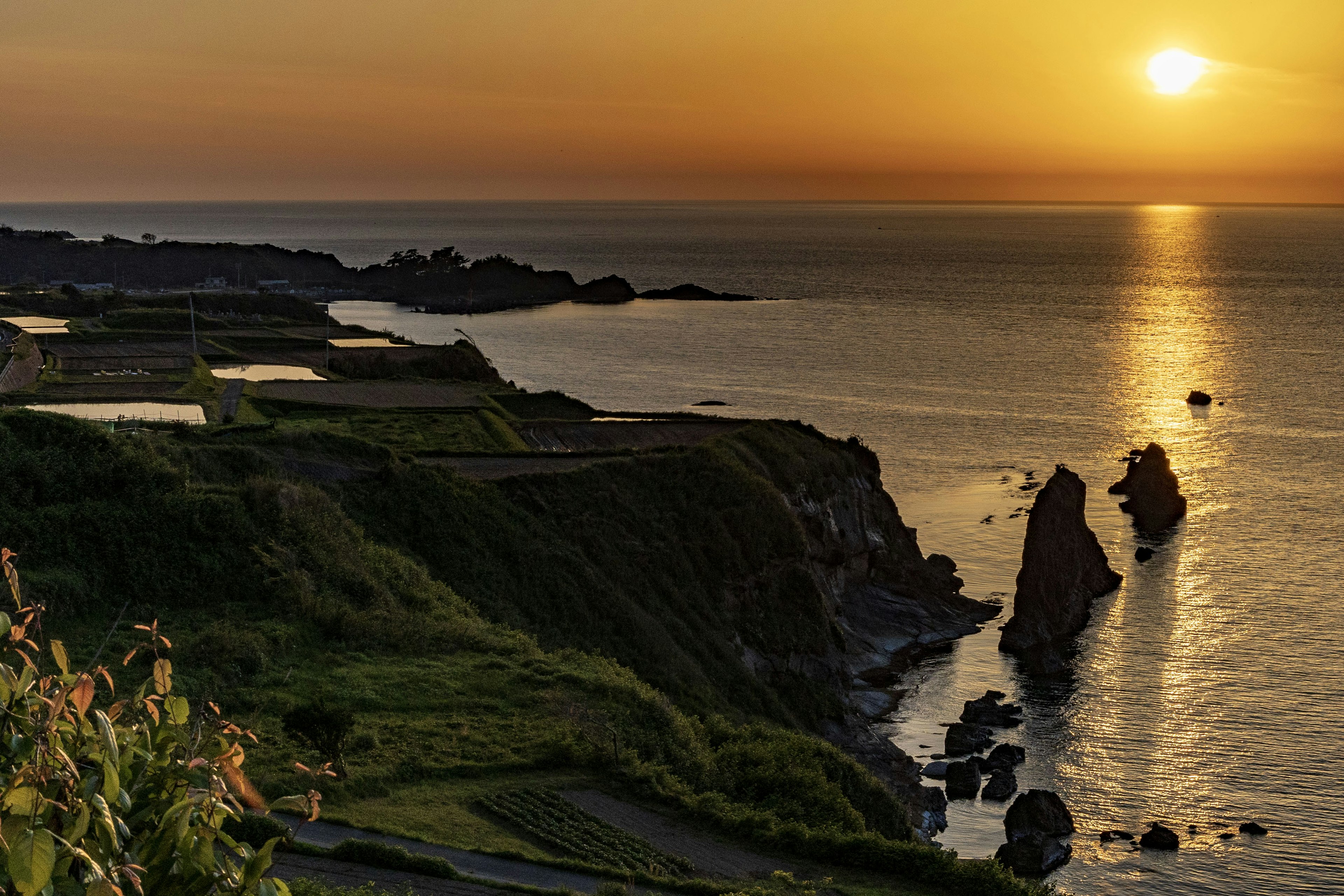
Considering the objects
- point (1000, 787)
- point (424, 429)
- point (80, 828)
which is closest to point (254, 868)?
point (80, 828)

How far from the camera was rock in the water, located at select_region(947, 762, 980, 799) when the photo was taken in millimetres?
41875

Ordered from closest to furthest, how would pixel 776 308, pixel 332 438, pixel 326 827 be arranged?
pixel 326 827
pixel 332 438
pixel 776 308

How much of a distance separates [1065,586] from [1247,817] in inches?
798

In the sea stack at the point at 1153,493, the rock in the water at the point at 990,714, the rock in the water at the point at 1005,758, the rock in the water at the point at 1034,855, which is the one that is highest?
the sea stack at the point at 1153,493

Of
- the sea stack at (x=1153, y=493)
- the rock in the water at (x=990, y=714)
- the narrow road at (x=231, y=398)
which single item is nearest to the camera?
the rock in the water at (x=990, y=714)

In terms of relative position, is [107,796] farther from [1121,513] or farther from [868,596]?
[1121,513]

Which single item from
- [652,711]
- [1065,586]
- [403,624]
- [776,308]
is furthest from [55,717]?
→ [776,308]

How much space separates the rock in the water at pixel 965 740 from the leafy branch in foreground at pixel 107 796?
133 ft

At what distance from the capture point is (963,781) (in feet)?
139

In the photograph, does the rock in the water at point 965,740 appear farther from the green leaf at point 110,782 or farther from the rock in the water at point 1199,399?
the rock in the water at point 1199,399

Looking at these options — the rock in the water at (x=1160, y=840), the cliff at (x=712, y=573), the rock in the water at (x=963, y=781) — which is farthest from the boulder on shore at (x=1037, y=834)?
the cliff at (x=712, y=573)

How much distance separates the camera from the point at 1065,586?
6000 cm

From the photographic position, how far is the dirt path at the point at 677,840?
78.8 feet

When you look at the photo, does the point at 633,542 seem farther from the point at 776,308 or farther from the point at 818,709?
the point at 776,308
